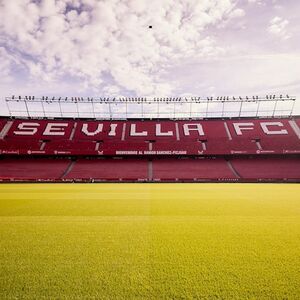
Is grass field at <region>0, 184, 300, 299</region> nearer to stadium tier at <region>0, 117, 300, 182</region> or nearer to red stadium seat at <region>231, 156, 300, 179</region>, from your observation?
stadium tier at <region>0, 117, 300, 182</region>

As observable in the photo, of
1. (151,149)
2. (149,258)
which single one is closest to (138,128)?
(151,149)

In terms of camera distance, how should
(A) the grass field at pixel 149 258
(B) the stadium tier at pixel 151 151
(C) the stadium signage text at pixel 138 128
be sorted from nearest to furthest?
(A) the grass field at pixel 149 258
(B) the stadium tier at pixel 151 151
(C) the stadium signage text at pixel 138 128

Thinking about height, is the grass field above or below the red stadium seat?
below

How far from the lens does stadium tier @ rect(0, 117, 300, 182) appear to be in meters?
29.5

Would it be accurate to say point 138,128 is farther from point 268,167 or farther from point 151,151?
point 268,167

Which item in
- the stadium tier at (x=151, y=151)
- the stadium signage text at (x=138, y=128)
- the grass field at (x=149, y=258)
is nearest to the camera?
the grass field at (x=149, y=258)

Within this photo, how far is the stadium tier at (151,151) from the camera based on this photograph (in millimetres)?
29484

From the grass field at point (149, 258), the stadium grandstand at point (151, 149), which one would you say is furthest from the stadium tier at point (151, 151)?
the grass field at point (149, 258)

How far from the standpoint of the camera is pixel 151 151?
108ft

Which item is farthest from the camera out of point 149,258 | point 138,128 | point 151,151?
point 138,128

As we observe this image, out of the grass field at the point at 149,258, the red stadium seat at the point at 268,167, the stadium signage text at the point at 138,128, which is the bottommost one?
the grass field at the point at 149,258

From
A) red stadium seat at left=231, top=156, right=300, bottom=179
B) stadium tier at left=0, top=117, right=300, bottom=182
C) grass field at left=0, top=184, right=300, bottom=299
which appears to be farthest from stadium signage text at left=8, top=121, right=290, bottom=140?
grass field at left=0, top=184, right=300, bottom=299

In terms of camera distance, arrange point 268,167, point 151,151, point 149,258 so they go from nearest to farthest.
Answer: point 149,258
point 268,167
point 151,151

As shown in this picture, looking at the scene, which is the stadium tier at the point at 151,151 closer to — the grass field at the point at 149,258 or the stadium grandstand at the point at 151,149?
the stadium grandstand at the point at 151,149
